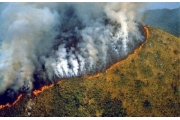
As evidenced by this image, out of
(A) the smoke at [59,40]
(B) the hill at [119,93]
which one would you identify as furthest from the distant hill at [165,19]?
(B) the hill at [119,93]

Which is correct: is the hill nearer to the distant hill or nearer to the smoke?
the smoke

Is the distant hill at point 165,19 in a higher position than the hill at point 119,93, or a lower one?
higher

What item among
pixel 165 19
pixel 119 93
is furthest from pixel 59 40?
pixel 165 19

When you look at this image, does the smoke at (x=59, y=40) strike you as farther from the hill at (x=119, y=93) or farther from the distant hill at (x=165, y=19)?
the distant hill at (x=165, y=19)

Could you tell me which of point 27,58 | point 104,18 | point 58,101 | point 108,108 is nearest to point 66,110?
point 58,101

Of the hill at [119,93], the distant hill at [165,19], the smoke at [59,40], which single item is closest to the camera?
the hill at [119,93]

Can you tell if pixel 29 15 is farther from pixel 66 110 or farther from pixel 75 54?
pixel 66 110
